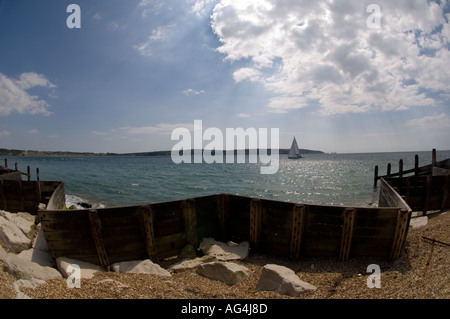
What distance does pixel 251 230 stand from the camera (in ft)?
26.9

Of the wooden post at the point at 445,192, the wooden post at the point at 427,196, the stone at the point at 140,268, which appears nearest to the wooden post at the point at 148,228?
the stone at the point at 140,268

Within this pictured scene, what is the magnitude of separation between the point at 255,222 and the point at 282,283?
104 inches

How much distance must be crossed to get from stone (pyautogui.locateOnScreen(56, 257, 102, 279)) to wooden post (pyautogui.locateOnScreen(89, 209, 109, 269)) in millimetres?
222

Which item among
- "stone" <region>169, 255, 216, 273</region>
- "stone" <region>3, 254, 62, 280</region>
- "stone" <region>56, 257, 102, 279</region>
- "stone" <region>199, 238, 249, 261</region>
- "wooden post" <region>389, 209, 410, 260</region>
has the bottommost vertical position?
"stone" <region>169, 255, 216, 273</region>

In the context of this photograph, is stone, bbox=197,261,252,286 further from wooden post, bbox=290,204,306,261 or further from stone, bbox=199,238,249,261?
wooden post, bbox=290,204,306,261

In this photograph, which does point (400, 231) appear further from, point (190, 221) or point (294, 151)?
point (294, 151)

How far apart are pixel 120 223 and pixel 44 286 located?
2327 millimetres

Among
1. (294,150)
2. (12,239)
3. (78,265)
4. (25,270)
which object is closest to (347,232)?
(78,265)

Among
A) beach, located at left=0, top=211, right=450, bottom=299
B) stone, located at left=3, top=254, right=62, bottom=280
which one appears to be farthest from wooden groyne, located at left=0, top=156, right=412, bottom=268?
stone, located at left=3, top=254, right=62, bottom=280

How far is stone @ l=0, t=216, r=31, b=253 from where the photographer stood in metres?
7.94

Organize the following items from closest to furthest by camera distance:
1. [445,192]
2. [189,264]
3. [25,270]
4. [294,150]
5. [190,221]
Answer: [25,270] < [189,264] < [190,221] < [445,192] < [294,150]

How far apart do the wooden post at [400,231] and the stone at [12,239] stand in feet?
36.3

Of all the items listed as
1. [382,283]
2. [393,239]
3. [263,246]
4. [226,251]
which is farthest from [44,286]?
[393,239]
